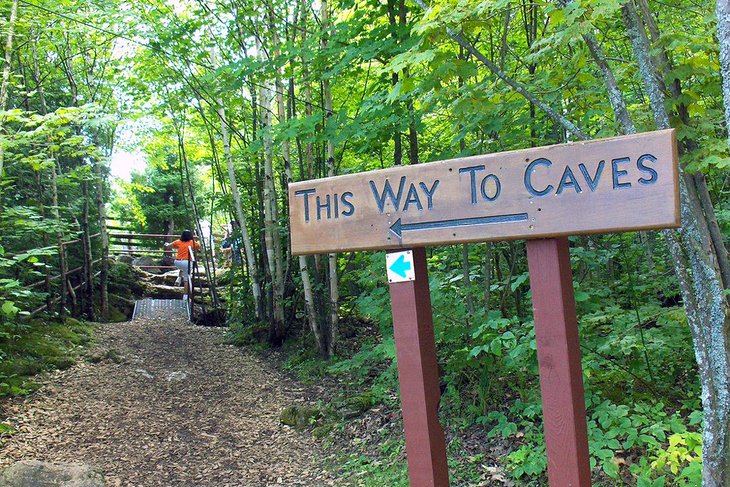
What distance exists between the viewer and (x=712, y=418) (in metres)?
2.66

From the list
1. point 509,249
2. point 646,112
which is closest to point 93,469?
point 509,249

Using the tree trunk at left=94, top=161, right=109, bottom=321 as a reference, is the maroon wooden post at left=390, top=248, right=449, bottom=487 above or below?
below

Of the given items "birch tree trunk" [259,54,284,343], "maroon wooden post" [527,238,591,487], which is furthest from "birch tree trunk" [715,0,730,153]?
"birch tree trunk" [259,54,284,343]

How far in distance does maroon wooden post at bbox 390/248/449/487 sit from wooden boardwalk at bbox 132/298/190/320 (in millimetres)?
9681

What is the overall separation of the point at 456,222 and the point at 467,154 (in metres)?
2.57

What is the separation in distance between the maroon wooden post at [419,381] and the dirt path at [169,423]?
8.11 feet

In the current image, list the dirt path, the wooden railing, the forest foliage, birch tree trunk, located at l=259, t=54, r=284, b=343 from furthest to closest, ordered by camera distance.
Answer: the wooden railing < birch tree trunk, located at l=259, t=54, r=284, b=343 < the dirt path < the forest foliage

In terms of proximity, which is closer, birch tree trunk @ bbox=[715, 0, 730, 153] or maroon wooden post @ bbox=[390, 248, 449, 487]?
maroon wooden post @ bbox=[390, 248, 449, 487]

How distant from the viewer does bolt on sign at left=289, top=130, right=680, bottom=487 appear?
1.85 metres

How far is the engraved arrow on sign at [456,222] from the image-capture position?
2.01 m

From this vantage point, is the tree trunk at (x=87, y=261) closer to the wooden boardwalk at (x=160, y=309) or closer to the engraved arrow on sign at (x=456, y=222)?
the wooden boardwalk at (x=160, y=309)

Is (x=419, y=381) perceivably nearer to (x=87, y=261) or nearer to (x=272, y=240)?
(x=272, y=240)

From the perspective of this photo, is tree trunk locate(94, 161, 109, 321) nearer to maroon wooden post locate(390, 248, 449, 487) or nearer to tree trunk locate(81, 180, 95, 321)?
tree trunk locate(81, 180, 95, 321)

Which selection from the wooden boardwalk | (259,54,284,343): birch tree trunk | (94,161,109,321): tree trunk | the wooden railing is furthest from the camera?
the wooden boardwalk
